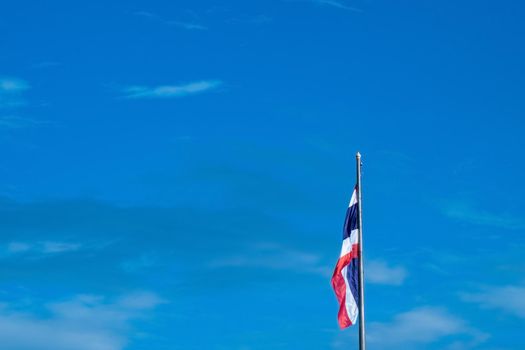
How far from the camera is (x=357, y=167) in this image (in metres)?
97.8

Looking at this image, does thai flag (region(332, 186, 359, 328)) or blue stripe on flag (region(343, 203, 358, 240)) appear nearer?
thai flag (region(332, 186, 359, 328))

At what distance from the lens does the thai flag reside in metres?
95.8

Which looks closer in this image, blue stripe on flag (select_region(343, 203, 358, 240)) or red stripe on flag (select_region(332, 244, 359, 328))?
red stripe on flag (select_region(332, 244, 359, 328))

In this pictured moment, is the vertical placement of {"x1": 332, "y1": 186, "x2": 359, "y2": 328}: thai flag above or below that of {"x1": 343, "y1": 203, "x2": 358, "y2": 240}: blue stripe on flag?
below

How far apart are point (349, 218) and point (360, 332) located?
6.72 m

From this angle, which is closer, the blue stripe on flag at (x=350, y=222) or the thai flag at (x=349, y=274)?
the thai flag at (x=349, y=274)

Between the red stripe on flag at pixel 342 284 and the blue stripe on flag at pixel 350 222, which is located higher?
the blue stripe on flag at pixel 350 222

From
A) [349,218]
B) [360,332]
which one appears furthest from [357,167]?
[360,332]

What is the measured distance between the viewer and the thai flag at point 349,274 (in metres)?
95.8

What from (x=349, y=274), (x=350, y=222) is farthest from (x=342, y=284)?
(x=350, y=222)

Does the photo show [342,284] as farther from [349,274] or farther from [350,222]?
[350,222]

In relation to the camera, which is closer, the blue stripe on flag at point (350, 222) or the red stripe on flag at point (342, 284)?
the red stripe on flag at point (342, 284)

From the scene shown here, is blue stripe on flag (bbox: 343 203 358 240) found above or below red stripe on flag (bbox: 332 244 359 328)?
above

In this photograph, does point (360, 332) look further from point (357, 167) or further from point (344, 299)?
point (357, 167)
